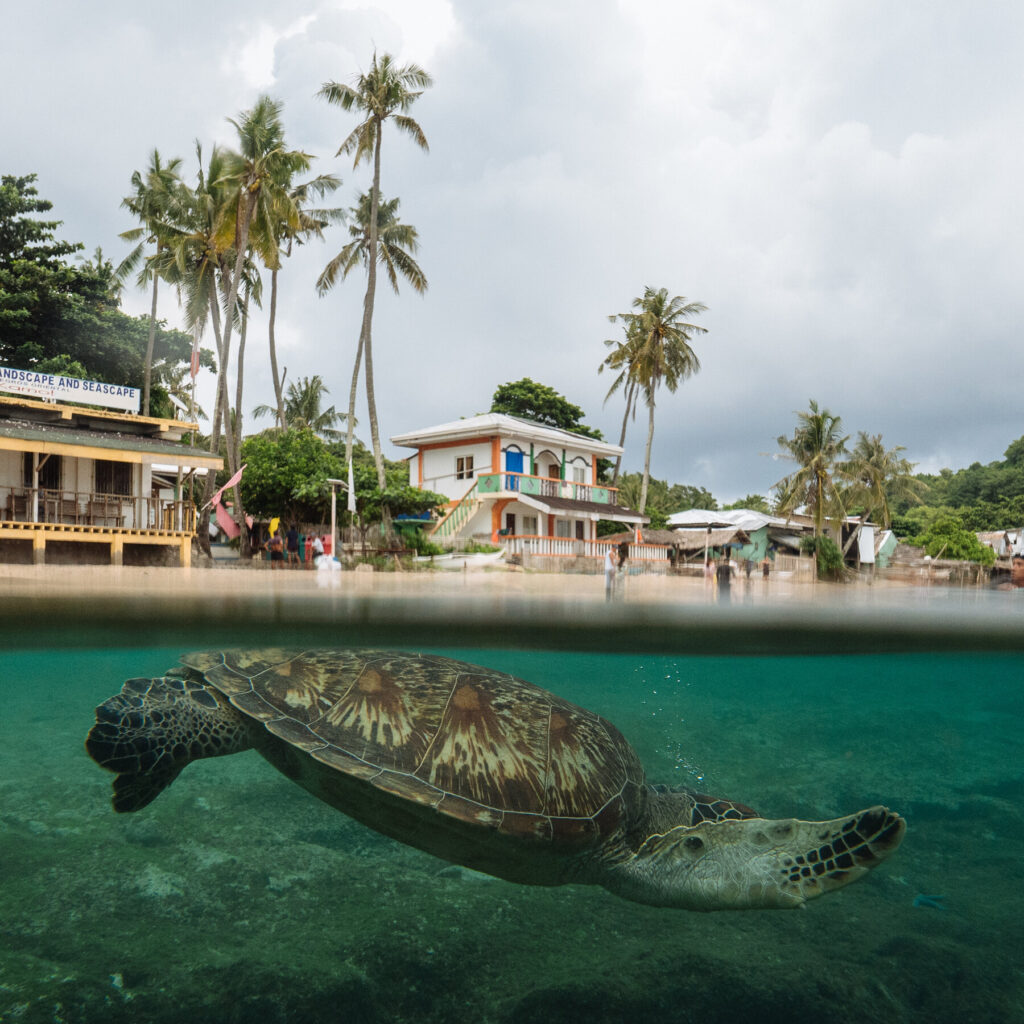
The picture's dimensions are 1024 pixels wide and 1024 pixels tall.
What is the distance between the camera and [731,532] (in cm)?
3438

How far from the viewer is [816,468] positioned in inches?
1420

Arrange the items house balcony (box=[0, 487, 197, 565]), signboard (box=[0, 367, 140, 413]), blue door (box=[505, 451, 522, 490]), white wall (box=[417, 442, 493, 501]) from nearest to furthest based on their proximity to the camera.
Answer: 1. house balcony (box=[0, 487, 197, 565])
2. signboard (box=[0, 367, 140, 413])
3. blue door (box=[505, 451, 522, 490])
4. white wall (box=[417, 442, 493, 501])

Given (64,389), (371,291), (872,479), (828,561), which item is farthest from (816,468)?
(64,389)

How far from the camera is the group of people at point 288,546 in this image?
2138cm

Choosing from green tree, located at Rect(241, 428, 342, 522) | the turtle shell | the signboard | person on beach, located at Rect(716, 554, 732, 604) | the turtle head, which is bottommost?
the turtle head

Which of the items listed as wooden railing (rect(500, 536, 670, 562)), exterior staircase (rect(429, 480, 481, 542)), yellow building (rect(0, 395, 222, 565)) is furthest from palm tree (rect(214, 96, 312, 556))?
wooden railing (rect(500, 536, 670, 562))

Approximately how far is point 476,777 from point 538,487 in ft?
85.9

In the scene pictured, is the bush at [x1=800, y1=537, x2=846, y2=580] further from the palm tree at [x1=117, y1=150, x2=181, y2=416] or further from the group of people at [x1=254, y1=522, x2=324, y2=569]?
the palm tree at [x1=117, y1=150, x2=181, y2=416]

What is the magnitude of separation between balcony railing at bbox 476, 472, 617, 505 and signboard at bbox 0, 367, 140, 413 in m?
12.9

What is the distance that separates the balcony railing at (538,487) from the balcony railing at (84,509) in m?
12.1

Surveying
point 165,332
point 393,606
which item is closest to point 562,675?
point 393,606

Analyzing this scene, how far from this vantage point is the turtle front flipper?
4066 mm

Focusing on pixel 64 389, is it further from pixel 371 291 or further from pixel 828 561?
pixel 828 561

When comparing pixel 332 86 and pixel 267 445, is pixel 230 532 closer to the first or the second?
pixel 267 445
